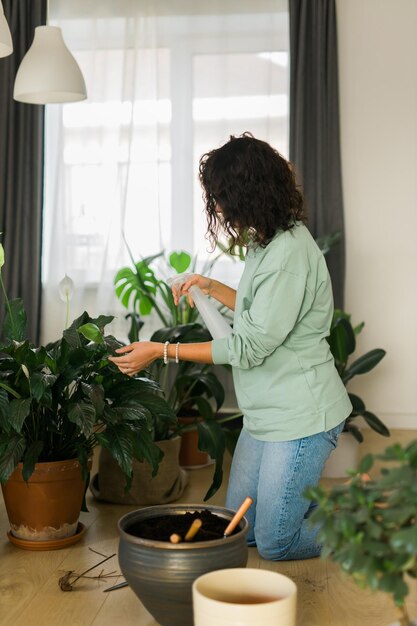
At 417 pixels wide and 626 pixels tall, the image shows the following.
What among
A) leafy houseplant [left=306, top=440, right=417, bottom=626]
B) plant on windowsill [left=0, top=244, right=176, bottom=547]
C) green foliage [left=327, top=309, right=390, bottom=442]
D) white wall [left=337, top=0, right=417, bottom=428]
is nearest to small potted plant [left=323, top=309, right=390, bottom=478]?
green foliage [left=327, top=309, right=390, bottom=442]

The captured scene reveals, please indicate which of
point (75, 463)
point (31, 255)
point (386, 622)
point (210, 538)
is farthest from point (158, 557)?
point (31, 255)

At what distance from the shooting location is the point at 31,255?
5.09 metres

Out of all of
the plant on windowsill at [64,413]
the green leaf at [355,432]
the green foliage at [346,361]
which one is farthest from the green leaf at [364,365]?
the plant on windowsill at [64,413]

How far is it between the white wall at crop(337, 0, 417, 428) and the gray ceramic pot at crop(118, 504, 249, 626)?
3152 millimetres

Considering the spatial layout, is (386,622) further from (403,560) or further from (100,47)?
(100,47)

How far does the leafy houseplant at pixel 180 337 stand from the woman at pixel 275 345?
483 millimetres

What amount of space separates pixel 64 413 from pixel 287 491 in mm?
786

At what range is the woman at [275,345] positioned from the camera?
263cm

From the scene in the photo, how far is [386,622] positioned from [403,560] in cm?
104

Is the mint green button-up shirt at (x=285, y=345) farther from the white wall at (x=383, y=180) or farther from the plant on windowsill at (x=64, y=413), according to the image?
the white wall at (x=383, y=180)

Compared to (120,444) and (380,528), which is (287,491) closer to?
(120,444)

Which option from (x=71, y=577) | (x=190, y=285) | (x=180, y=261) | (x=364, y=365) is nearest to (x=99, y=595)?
(x=71, y=577)

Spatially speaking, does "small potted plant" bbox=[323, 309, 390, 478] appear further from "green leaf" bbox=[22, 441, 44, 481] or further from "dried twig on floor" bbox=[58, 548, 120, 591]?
"green leaf" bbox=[22, 441, 44, 481]

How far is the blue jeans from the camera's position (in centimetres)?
273
